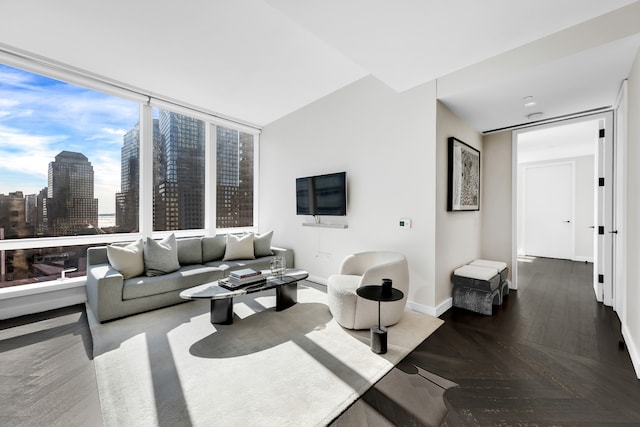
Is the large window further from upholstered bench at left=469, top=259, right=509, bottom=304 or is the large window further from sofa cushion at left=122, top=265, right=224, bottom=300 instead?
upholstered bench at left=469, top=259, right=509, bottom=304

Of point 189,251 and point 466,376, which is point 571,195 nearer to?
point 466,376

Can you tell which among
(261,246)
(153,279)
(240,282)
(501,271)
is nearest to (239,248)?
(261,246)

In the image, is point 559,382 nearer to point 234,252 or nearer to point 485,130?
point 485,130

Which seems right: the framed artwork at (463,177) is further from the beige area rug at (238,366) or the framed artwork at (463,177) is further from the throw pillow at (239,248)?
the throw pillow at (239,248)

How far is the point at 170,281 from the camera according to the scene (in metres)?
3.36

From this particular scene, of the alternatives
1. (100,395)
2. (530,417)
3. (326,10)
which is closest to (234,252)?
(100,395)

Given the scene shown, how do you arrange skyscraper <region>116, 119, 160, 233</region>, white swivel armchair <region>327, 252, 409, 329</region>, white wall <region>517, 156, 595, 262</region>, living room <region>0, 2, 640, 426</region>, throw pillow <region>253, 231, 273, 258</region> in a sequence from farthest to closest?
1. white wall <region>517, 156, 595, 262</region>
2. throw pillow <region>253, 231, 273, 258</region>
3. skyscraper <region>116, 119, 160, 233</region>
4. white swivel armchair <region>327, 252, 409, 329</region>
5. living room <region>0, 2, 640, 426</region>

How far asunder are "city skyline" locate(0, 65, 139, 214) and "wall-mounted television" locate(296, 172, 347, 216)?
2769mm

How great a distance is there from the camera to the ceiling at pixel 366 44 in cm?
204

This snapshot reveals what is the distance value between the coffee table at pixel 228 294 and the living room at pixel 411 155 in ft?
3.65

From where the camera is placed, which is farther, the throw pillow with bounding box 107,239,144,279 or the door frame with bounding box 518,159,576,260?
the door frame with bounding box 518,159,576,260

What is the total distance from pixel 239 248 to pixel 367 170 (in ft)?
8.05

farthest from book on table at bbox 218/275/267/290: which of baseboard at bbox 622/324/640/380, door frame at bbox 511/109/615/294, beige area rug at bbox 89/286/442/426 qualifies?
door frame at bbox 511/109/615/294

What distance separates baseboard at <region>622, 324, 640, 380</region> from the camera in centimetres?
203
